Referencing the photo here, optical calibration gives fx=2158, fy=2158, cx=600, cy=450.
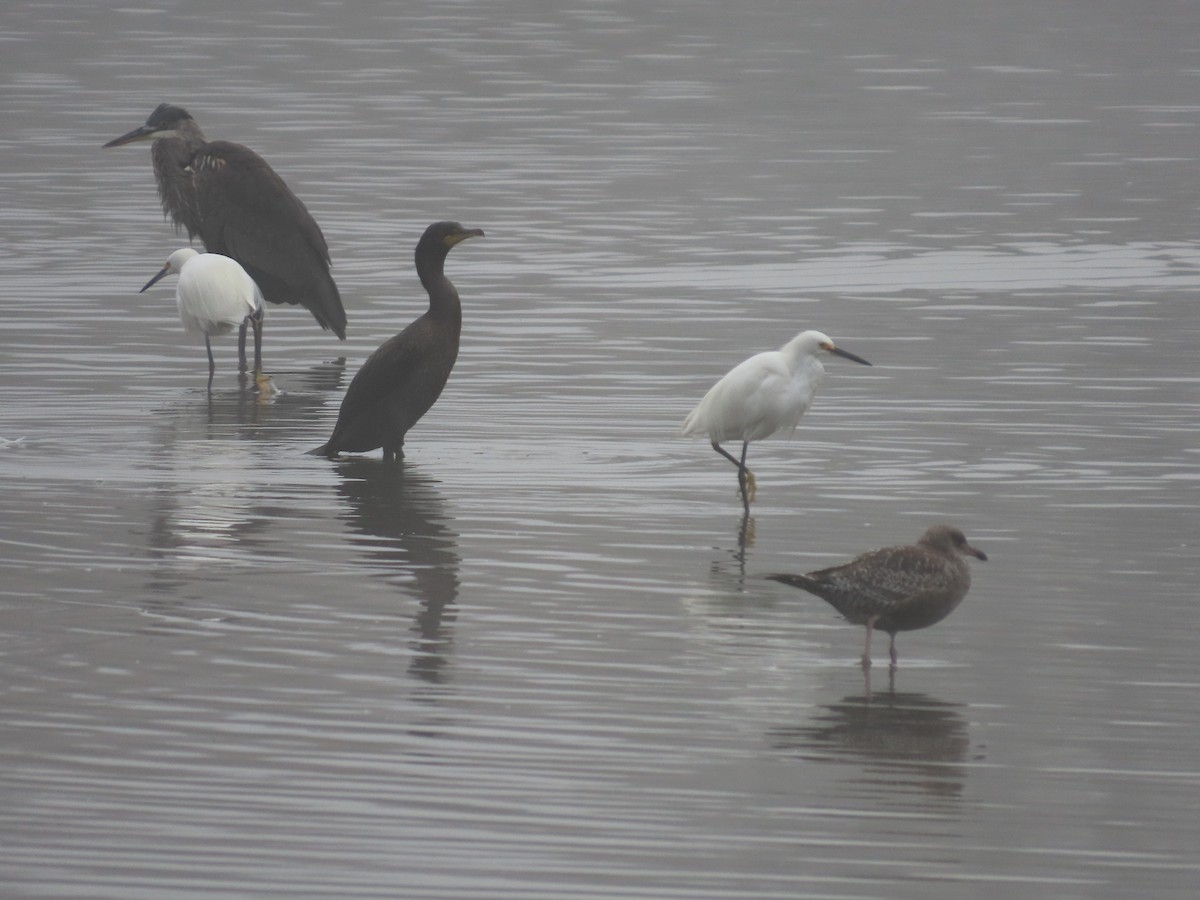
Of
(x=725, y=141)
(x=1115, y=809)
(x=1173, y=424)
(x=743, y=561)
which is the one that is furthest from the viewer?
(x=725, y=141)

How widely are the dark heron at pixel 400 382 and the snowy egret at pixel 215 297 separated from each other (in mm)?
2392

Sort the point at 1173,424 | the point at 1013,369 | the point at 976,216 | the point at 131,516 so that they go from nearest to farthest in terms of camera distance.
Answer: the point at 131,516
the point at 1173,424
the point at 1013,369
the point at 976,216

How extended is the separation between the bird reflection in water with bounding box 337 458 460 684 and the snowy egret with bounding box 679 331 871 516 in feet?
4.47

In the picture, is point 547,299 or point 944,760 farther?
point 547,299

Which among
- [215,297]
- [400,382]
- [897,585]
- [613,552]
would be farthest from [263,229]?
[897,585]

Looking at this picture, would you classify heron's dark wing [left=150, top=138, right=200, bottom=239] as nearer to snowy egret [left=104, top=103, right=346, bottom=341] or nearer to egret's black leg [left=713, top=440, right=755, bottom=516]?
snowy egret [left=104, top=103, right=346, bottom=341]

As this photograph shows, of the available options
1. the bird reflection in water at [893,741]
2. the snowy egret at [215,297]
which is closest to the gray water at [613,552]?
the bird reflection in water at [893,741]

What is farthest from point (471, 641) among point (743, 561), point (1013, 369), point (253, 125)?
point (253, 125)

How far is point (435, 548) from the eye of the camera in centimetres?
928

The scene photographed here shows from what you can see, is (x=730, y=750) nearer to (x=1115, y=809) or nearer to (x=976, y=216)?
(x=1115, y=809)

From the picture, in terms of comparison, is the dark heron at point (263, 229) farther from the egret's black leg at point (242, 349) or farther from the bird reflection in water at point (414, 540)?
the bird reflection in water at point (414, 540)

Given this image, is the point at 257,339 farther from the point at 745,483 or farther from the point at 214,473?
the point at 745,483

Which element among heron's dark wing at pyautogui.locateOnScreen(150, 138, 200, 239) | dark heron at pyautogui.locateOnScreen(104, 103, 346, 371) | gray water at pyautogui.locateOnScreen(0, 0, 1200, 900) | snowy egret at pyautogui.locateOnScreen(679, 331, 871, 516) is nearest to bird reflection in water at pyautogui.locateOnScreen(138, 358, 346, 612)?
gray water at pyautogui.locateOnScreen(0, 0, 1200, 900)

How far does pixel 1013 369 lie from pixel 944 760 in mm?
7297
